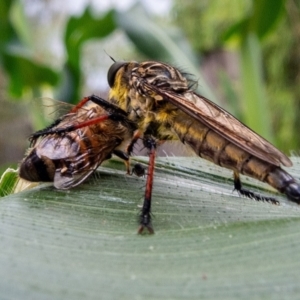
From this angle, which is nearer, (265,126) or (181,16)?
(265,126)

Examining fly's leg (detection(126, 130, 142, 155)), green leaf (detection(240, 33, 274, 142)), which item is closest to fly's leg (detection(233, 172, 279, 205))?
fly's leg (detection(126, 130, 142, 155))

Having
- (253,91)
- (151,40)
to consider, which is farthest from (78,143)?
(151,40)

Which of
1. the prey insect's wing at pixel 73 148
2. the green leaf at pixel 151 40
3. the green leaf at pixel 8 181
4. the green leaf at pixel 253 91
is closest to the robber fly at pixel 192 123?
the prey insect's wing at pixel 73 148

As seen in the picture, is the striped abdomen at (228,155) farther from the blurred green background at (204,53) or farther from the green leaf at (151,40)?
the green leaf at (151,40)

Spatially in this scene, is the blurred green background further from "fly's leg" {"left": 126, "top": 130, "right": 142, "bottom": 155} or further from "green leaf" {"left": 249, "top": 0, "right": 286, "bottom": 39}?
"fly's leg" {"left": 126, "top": 130, "right": 142, "bottom": 155}

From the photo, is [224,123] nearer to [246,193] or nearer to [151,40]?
[246,193]

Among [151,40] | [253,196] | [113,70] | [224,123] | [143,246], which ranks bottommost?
[143,246]

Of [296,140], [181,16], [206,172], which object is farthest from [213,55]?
[206,172]

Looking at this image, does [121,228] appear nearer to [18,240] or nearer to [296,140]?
[18,240]
